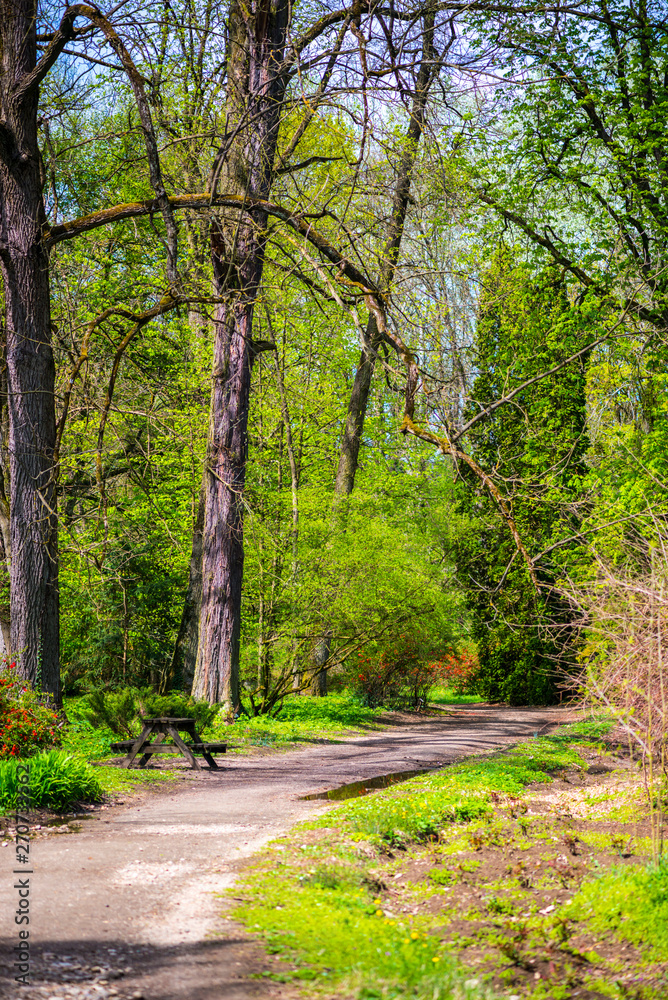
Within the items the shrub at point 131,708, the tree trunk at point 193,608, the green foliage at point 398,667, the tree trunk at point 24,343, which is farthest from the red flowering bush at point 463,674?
the tree trunk at point 24,343

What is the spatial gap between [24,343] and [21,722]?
4.62 meters

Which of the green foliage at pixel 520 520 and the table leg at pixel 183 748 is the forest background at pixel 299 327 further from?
the table leg at pixel 183 748

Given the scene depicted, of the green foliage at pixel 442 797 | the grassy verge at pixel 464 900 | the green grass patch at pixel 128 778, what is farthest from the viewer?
the green grass patch at pixel 128 778

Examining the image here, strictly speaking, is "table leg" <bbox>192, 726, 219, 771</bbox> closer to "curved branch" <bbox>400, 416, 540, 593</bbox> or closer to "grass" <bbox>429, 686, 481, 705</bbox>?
"curved branch" <bbox>400, 416, 540, 593</bbox>

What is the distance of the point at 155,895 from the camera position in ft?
16.8

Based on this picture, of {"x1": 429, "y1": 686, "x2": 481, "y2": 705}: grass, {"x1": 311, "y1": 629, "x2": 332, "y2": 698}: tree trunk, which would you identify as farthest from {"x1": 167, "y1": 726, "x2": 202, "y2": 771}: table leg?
{"x1": 429, "y1": 686, "x2": 481, "y2": 705}: grass

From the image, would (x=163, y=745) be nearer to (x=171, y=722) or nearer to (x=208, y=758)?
(x=171, y=722)

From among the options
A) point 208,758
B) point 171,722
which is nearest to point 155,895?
point 171,722

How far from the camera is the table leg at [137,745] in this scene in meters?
9.85

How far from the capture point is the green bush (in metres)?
6.97

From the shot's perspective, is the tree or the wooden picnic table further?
the tree

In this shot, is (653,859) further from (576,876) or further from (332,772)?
(332,772)

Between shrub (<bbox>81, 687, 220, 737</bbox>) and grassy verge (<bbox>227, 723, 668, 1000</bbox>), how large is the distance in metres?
3.47

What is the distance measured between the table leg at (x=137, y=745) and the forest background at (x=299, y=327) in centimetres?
135
